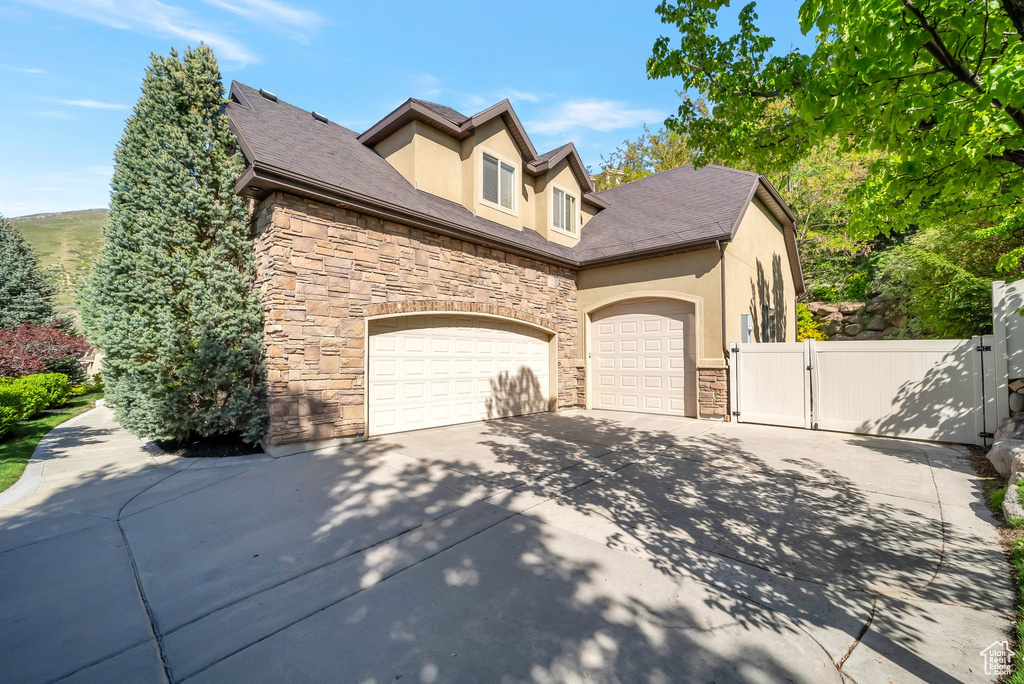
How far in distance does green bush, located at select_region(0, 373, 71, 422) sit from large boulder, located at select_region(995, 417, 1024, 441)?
1462cm

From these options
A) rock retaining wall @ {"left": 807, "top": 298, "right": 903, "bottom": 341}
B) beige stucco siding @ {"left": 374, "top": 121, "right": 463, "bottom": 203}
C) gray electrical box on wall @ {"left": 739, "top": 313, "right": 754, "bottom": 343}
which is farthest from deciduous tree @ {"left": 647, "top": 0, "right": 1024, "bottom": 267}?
rock retaining wall @ {"left": 807, "top": 298, "right": 903, "bottom": 341}

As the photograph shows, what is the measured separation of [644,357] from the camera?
33.5 ft

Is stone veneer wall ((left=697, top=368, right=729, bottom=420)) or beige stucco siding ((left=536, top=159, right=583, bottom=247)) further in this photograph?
beige stucco siding ((left=536, top=159, right=583, bottom=247))

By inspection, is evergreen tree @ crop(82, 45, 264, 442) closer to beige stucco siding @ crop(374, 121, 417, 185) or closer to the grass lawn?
the grass lawn

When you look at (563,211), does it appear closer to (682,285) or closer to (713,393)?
(682,285)

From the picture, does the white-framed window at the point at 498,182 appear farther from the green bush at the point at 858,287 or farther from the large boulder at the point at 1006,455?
the green bush at the point at 858,287

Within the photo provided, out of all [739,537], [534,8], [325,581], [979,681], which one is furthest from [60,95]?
[979,681]

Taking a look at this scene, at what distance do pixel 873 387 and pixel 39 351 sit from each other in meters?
20.4

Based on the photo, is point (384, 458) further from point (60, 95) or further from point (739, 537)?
point (60, 95)

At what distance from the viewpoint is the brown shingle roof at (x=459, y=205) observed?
646cm

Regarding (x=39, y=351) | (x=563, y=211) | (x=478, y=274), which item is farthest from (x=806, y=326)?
(x=39, y=351)

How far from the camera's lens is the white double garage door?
24.5ft

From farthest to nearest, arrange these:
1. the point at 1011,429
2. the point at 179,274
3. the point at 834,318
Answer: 1. the point at 834,318
2. the point at 179,274
3. the point at 1011,429

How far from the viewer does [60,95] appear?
7543mm
